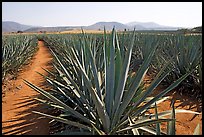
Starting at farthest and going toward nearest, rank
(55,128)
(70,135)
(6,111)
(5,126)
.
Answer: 1. (6,111)
2. (5,126)
3. (55,128)
4. (70,135)

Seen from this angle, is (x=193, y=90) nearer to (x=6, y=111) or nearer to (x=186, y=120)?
(x=186, y=120)

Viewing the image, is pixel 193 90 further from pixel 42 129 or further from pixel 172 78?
pixel 42 129

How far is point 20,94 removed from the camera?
516cm

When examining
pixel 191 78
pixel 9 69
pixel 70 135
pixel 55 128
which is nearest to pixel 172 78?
pixel 191 78

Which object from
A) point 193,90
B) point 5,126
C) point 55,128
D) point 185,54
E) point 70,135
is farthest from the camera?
point 185,54

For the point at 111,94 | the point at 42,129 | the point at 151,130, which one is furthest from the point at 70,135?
the point at 42,129

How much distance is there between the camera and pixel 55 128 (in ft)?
10.4

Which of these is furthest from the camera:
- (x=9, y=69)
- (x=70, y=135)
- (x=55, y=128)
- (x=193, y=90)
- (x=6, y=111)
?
(x=9, y=69)

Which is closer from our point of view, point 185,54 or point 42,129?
point 42,129

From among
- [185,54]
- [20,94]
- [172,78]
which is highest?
[185,54]

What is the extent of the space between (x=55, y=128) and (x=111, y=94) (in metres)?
1.29

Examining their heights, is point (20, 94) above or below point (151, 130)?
A: below

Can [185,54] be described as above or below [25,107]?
above

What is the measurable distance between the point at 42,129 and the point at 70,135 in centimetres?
109
